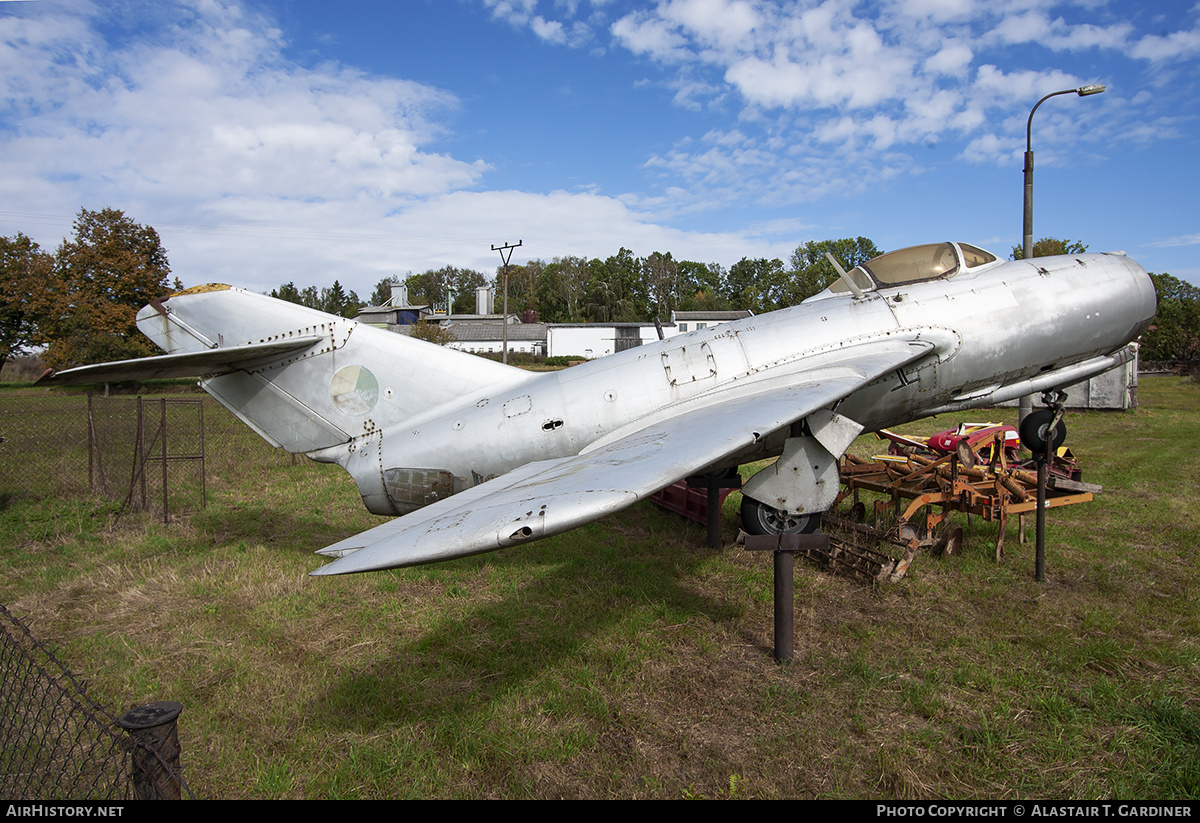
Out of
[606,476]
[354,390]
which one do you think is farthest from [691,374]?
[354,390]

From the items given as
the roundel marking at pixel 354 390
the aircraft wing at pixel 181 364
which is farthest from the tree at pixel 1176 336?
the aircraft wing at pixel 181 364

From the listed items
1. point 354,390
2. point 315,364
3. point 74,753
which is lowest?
point 74,753

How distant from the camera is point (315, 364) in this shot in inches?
271

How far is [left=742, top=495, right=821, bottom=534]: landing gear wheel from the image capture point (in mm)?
5195

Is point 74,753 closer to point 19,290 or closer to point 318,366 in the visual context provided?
point 318,366

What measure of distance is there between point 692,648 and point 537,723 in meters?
1.72

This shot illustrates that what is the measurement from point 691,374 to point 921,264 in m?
2.93

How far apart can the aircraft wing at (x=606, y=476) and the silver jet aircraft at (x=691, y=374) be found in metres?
0.06

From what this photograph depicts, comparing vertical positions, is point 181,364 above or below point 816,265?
below

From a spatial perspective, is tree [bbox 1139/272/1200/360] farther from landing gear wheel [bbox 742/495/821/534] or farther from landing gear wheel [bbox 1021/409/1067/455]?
landing gear wheel [bbox 742/495/821/534]

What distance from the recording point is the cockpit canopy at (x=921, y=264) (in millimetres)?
6492

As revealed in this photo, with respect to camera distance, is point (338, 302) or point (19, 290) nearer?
point (19, 290)

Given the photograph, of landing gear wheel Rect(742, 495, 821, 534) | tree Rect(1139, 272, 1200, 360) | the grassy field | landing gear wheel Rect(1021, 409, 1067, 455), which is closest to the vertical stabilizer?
the grassy field
